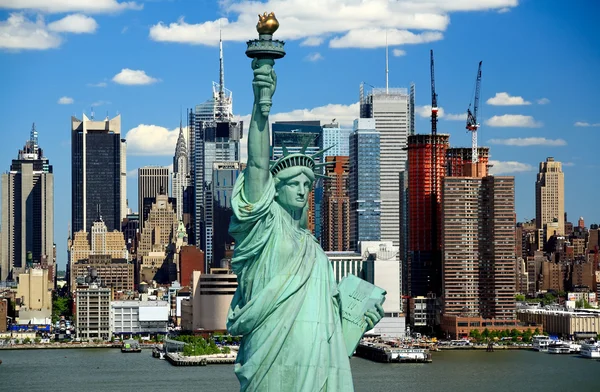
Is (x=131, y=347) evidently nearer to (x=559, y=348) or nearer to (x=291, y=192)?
(x=559, y=348)

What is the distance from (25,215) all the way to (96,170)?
733 cm

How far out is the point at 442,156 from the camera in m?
80.6

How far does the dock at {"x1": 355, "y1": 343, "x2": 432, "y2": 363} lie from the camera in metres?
51.8

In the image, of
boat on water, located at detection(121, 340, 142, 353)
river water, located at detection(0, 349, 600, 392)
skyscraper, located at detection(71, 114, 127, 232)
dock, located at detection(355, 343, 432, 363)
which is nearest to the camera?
river water, located at detection(0, 349, 600, 392)

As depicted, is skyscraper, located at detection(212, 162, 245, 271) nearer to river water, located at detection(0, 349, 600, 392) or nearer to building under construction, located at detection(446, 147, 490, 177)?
building under construction, located at detection(446, 147, 490, 177)

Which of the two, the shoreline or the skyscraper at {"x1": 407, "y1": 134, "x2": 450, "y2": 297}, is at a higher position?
the skyscraper at {"x1": 407, "y1": 134, "x2": 450, "y2": 297}

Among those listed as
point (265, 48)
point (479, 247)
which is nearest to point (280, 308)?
point (265, 48)

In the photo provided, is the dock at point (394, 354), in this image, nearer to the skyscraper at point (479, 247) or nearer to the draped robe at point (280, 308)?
the skyscraper at point (479, 247)

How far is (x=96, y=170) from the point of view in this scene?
408ft

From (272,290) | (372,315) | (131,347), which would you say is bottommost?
(131,347)

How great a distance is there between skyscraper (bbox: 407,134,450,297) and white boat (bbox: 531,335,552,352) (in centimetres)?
1394

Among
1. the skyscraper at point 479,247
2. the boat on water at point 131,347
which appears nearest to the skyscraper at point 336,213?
the skyscraper at point 479,247

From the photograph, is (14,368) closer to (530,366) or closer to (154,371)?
(154,371)

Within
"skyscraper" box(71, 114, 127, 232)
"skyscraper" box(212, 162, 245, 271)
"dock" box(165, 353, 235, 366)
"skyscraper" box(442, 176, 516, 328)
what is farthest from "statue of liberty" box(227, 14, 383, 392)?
"skyscraper" box(71, 114, 127, 232)
